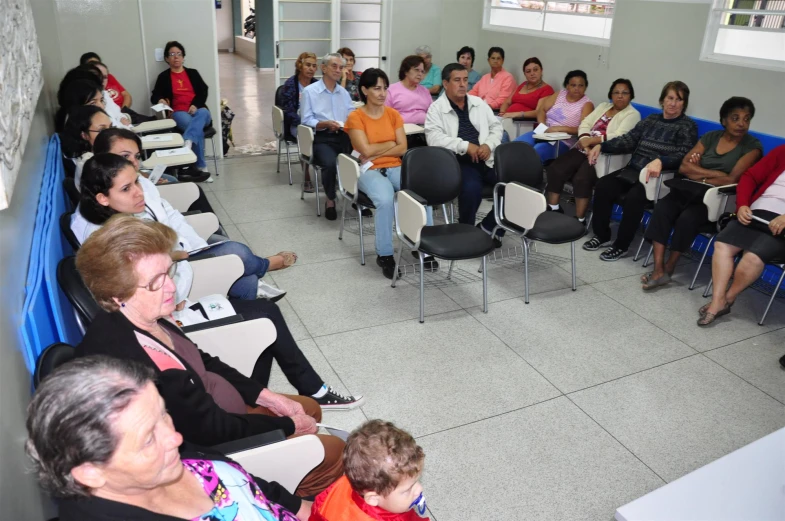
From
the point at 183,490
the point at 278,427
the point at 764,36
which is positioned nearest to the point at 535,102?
the point at 764,36

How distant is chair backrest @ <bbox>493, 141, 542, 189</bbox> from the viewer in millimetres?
4234

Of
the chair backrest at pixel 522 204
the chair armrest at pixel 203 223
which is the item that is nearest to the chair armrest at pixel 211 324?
the chair armrest at pixel 203 223

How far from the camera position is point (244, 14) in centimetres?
1700

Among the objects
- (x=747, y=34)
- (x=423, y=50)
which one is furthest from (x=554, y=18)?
(x=747, y=34)

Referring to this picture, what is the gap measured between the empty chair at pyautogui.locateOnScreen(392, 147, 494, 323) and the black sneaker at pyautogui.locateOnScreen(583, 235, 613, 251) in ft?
4.42

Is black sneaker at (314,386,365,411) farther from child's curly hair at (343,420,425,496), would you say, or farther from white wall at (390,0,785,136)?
white wall at (390,0,785,136)

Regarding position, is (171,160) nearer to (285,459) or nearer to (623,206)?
(285,459)

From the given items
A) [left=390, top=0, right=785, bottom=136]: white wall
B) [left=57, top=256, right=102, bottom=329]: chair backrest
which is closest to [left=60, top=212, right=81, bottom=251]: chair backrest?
[left=57, top=256, right=102, bottom=329]: chair backrest

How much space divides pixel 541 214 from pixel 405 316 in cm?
124

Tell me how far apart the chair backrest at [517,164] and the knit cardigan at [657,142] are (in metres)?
0.97

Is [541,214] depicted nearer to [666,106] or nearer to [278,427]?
[666,106]

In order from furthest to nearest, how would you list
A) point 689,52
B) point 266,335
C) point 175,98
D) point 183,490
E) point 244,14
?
point 244,14 → point 175,98 → point 689,52 → point 266,335 → point 183,490

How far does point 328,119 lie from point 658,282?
3.22m

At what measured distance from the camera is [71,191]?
319cm
